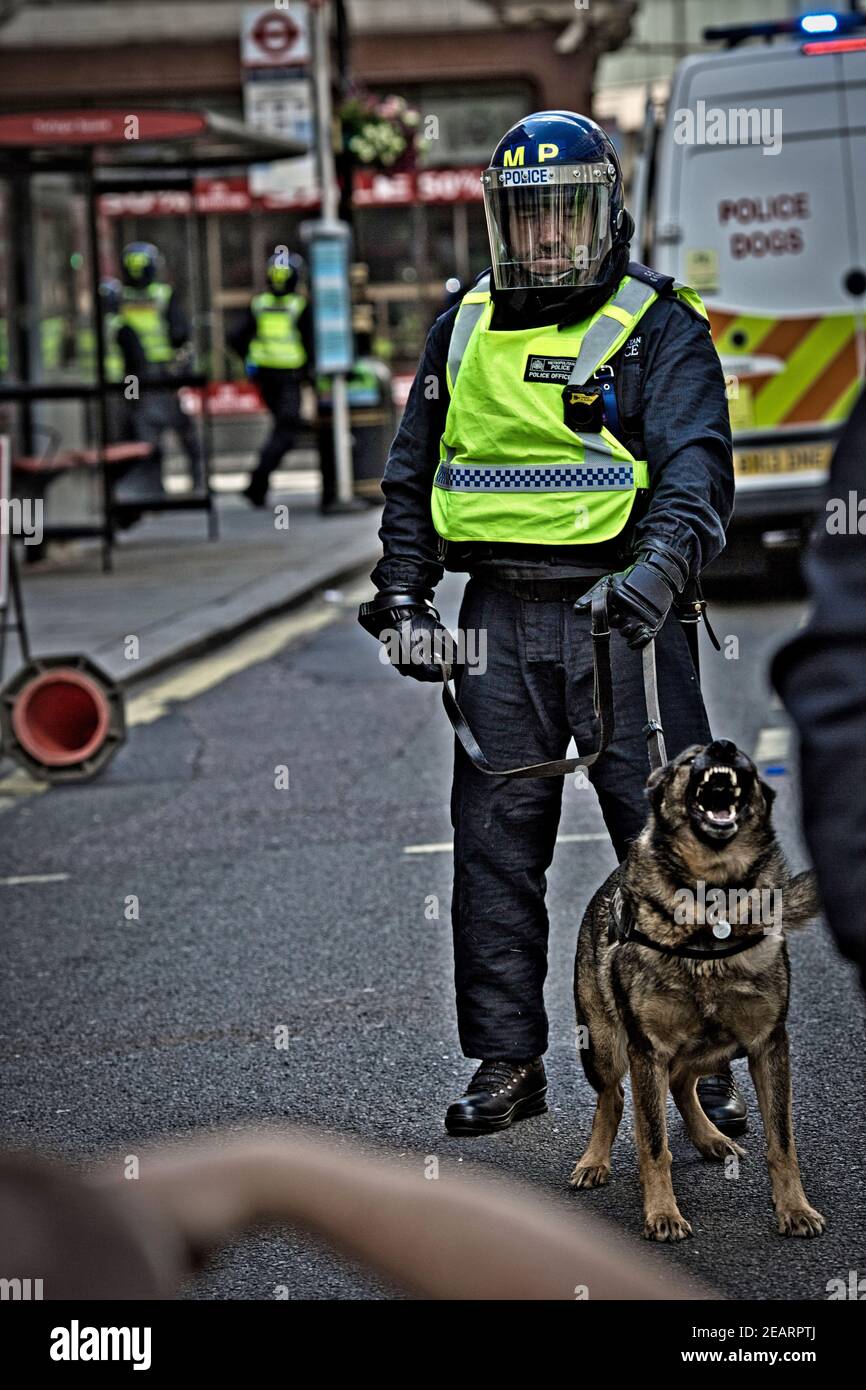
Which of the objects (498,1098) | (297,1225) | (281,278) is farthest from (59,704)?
(281,278)

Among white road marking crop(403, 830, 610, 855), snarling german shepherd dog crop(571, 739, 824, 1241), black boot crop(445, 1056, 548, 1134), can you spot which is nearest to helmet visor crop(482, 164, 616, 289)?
snarling german shepherd dog crop(571, 739, 824, 1241)

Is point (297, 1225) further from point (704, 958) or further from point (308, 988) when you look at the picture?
point (308, 988)

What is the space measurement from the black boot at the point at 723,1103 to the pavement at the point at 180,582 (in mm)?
5824

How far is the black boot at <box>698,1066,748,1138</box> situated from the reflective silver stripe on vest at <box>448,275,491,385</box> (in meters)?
1.47

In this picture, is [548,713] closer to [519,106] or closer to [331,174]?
[331,174]

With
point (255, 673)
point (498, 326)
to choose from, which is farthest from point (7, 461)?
point (498, 326)

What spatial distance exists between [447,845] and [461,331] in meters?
3.14

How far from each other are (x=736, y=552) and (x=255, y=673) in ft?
10.2

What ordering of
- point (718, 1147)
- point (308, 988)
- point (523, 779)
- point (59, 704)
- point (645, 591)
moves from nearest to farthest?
point (645, 591) < point (718, 1147) < point (523, 779) < point (308, 988) < point (59, 704)

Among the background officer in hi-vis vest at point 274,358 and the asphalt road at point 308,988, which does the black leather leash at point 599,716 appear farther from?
the background officer in hi-vis vest at point 274,358

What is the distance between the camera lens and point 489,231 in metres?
4.16

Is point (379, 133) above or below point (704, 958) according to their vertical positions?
above

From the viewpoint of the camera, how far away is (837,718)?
1368mm

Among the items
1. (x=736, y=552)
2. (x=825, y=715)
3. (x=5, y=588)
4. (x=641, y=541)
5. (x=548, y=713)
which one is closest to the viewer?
(x=825, y=715)
